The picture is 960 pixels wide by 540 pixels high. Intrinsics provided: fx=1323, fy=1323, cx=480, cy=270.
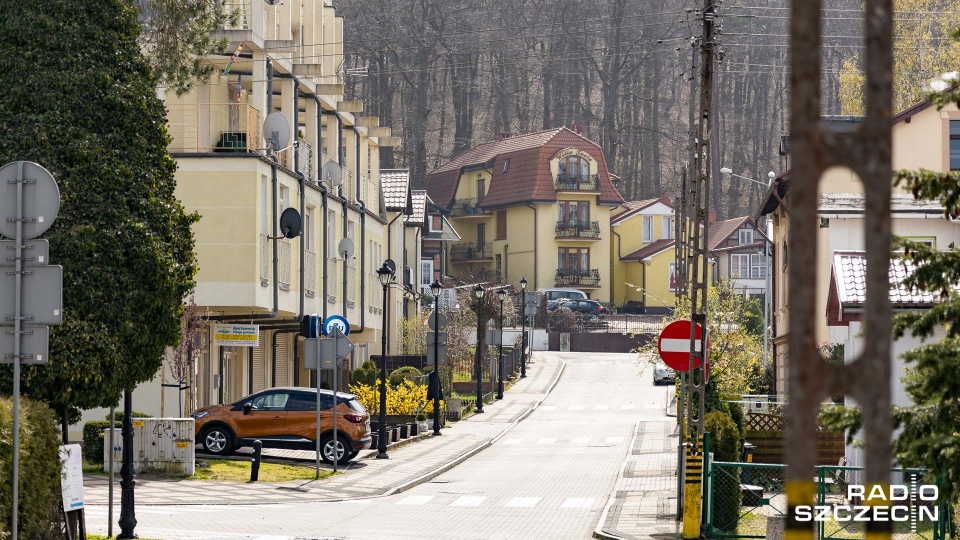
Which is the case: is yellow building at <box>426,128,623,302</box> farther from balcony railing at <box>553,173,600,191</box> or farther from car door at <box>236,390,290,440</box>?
car door at <box>236,390,290,440</box>

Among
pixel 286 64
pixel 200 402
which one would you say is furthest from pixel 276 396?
pixel 286 64

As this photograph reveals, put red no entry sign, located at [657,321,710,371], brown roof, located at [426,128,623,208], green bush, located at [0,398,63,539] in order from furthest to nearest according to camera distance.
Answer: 1. brown roof, located at [426,128,623,208]
2. red no entry sign, located at [657,321,710,371]
3. green bush, located at [0,398,63,539]

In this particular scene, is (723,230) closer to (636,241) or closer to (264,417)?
(636,241)

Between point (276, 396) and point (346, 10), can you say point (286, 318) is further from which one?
point (346, 10)

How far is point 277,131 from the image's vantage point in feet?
103

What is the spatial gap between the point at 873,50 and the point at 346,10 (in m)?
106

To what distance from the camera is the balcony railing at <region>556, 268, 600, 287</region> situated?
312 feet

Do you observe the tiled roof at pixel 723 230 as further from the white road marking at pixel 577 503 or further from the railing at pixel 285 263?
the white road marking at pixel 577 503

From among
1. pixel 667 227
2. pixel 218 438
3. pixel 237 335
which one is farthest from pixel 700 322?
pixel 667 227

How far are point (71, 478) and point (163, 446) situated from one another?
12450mm

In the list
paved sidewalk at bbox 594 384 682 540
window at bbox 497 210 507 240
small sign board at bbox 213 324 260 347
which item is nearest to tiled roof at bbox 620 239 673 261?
window at bbox 497 210 507 240

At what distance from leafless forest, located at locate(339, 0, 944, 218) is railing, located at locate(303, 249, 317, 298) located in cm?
7595

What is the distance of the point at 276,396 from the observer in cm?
2944

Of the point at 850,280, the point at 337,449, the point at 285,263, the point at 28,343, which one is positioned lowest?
the point at 337,449
